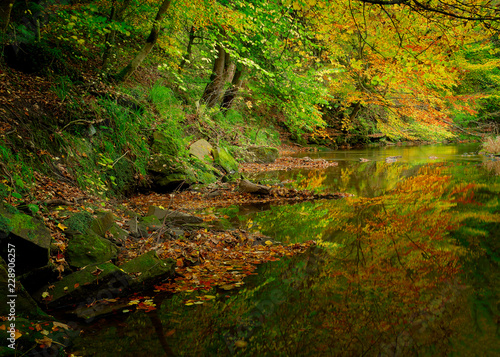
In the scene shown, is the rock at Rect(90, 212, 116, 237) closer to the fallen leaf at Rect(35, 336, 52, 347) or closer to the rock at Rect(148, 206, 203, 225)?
the rock at Rect(148, 206, 203, 225)

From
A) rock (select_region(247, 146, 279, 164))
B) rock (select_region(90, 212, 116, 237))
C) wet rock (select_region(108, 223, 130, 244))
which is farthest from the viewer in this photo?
rock (select_region(247, 146, 279, 164))

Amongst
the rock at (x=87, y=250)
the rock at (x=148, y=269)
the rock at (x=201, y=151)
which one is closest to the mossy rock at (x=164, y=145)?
the rock at (x=201, y=151)

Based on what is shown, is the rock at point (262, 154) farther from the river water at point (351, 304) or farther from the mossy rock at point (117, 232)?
the mossy rock at point (117, 232)

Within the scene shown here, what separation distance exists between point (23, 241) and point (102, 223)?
3.83 feet

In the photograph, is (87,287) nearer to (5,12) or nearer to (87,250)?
(87,250)

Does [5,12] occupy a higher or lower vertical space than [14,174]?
higher

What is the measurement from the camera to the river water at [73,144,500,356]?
2.08 meters

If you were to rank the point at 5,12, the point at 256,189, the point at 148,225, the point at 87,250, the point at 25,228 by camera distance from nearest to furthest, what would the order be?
1. the point at 25,228
2. the point at 87,250
3. the point at 148,225
4. the point at 5,12
5. the point at 256,189

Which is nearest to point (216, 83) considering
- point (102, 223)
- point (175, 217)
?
point (175, 217)

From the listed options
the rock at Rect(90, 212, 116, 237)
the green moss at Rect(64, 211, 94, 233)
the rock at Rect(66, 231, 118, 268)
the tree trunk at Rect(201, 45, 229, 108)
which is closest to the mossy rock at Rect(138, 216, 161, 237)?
the rock at Rect(90, 212, 116, 237)

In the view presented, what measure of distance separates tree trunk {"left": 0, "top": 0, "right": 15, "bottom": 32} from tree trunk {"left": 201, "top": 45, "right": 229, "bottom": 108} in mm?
7024

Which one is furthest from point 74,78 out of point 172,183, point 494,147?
point 494,147

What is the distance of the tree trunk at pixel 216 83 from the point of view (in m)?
11.8

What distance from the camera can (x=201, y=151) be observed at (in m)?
8.95
